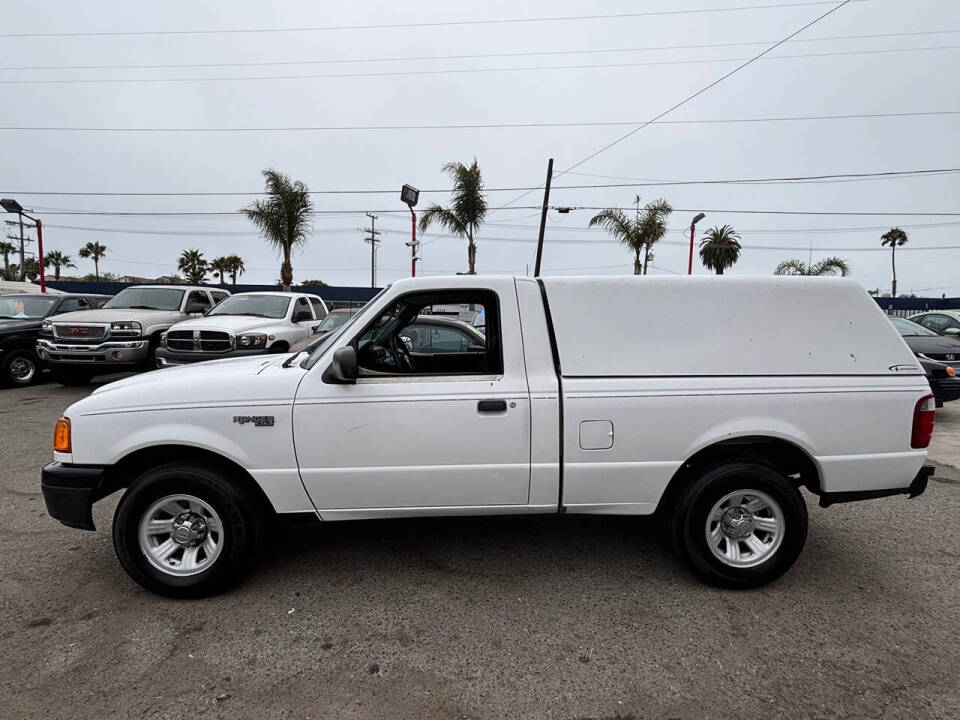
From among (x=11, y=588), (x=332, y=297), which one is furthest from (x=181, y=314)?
(x=332, y=297)

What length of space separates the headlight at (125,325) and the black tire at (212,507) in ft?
24.7

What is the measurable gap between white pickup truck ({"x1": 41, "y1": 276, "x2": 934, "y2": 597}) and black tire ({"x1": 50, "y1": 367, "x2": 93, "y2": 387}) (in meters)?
8.03

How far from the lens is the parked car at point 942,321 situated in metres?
11.6

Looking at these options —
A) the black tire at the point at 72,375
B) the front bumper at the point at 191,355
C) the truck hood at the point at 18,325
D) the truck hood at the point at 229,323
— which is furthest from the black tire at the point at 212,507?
the truck hood at the point at 18,325

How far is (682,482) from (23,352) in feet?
38.8

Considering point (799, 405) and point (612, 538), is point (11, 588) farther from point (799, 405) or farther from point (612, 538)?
point (799, 405)

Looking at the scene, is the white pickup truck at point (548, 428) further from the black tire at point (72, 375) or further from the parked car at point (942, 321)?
the parked car at point (942, 321)

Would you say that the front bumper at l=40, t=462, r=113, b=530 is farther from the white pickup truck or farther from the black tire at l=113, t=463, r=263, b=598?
the black tire at l=113, t=463, r=263, b=598

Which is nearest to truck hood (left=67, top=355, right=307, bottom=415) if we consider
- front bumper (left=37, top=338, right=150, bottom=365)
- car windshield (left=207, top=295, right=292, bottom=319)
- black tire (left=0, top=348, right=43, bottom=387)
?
car windshield (left=207, top=295, right=292, bottom=319)

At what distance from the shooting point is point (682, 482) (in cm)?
322

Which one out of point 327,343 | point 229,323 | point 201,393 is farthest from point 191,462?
point 229,323

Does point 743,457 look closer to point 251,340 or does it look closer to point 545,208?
point 251,340

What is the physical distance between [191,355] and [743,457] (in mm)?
7963

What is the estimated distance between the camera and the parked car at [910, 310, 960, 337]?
11625 mm
